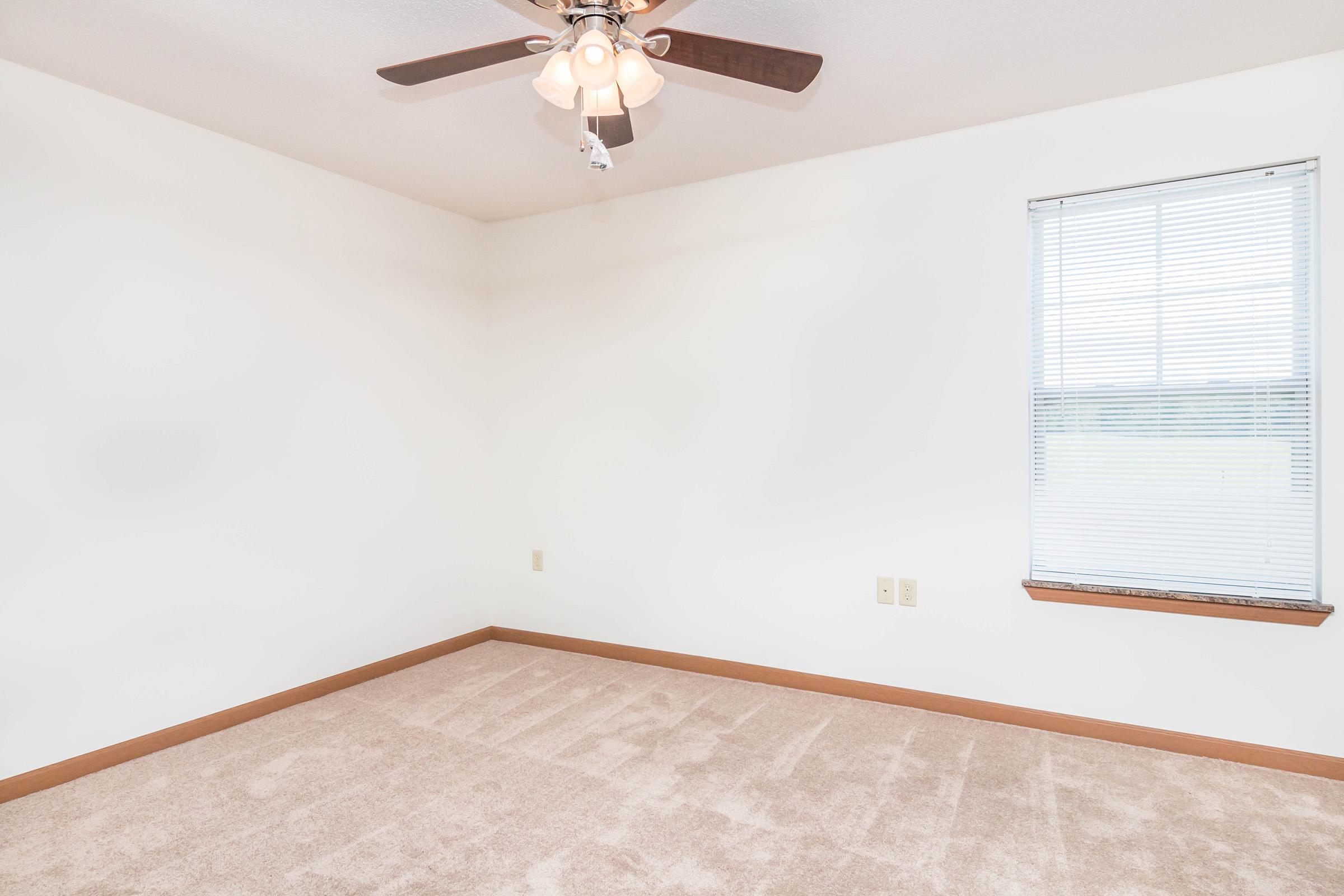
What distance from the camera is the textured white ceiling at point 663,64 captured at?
1.97 m

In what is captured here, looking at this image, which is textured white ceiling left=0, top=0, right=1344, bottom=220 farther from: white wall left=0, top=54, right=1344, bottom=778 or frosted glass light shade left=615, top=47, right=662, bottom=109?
frosted glass light shade left=615, top=47, right=662, bottom=109

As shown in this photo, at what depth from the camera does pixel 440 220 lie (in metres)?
3.80

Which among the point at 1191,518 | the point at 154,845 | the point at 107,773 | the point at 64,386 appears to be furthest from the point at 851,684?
the point at 64,386

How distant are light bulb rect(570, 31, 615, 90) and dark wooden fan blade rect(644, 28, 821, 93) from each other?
0.13m

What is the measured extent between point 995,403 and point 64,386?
337cm

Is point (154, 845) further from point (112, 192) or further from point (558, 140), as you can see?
point (558, 140)

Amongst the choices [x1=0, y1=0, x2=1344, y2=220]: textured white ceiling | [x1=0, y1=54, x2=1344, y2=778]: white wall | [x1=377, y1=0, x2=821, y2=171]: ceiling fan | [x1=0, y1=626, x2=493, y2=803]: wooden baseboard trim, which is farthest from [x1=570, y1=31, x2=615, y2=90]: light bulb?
[x1=0, y1=626, x2=493, y2=803]: wooden baseboard trim

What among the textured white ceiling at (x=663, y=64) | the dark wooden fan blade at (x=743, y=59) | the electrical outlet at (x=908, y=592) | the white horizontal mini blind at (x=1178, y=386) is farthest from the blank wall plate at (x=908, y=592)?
the dark wooden fan blade at (x=743, y=59)

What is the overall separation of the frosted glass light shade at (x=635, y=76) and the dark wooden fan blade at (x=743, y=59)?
5 centimetres

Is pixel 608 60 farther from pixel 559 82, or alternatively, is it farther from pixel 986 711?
pixel 986 711

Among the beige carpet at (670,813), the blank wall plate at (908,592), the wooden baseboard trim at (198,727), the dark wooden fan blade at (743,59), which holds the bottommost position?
the beige carpet at (670,813)

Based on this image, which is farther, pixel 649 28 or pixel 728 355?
pixel 728 355

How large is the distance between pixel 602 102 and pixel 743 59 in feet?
1.20

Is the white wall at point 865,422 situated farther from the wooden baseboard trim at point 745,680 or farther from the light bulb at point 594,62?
the light bulb at point 594,62
